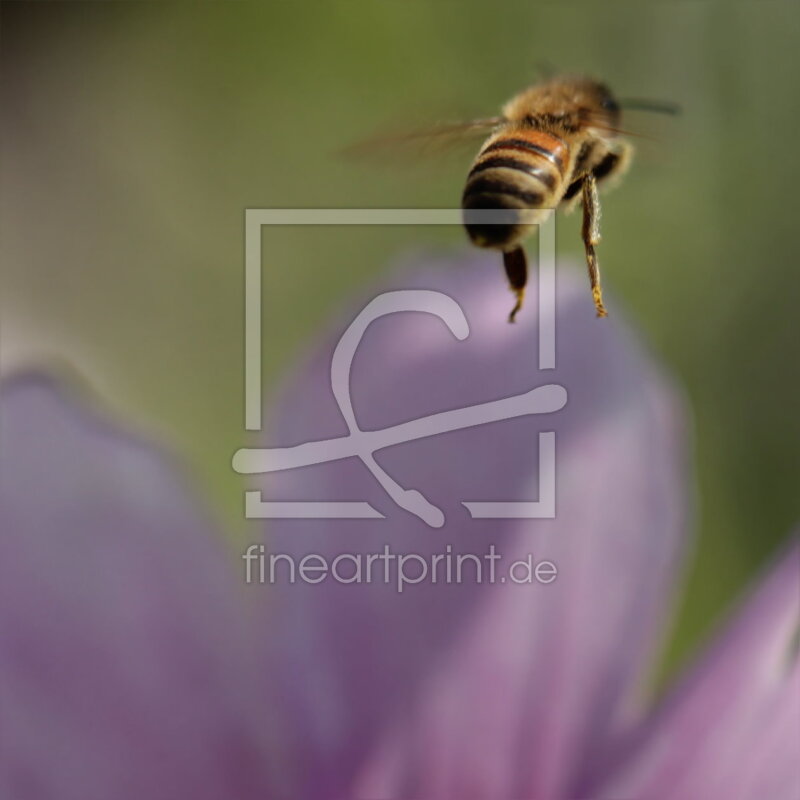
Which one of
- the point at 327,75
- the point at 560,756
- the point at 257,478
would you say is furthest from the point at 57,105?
the point at 560,756

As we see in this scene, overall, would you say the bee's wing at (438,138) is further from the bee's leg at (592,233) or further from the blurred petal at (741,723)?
the blurred petal at (741,723)

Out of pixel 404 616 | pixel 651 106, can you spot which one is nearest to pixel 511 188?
pixel 404 616

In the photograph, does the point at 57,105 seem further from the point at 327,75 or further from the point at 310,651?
the point at 310,651

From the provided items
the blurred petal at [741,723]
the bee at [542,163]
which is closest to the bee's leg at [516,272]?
the bee at [542,163]

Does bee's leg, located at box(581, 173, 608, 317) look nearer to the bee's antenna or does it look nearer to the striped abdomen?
the striped abdomen

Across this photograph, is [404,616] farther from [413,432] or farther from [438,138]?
[438,138]

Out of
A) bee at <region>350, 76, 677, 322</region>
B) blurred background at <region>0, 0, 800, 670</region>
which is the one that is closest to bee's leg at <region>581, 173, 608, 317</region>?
bee at <region>350, 76, 677, 322</region>
